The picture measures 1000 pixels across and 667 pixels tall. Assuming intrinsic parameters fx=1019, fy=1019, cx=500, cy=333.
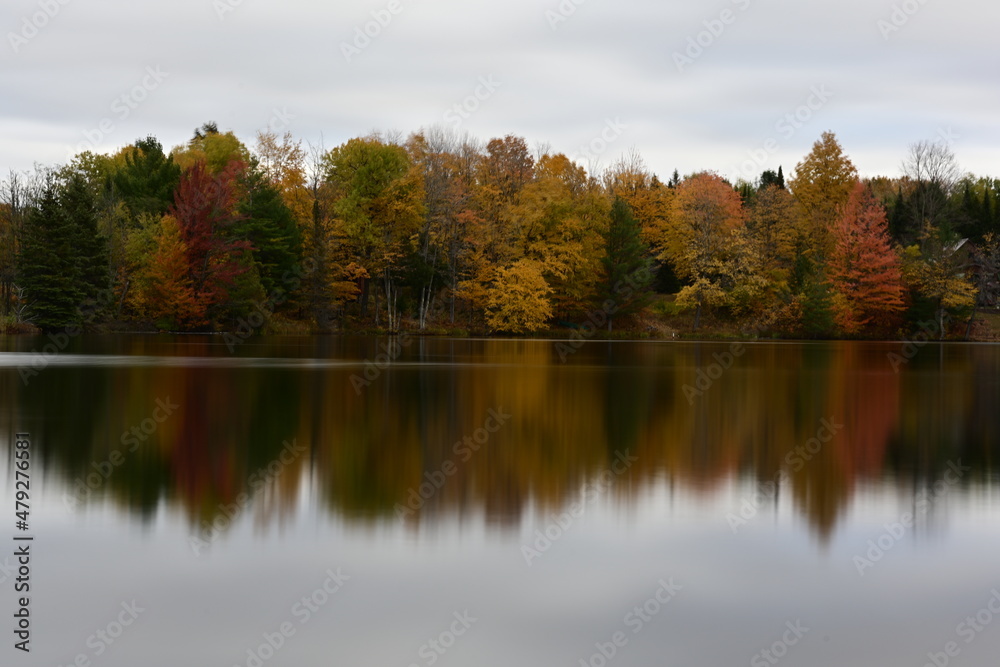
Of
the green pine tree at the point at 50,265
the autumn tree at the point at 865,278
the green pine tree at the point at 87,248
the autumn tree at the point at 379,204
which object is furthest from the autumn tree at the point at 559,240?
the green pine tree at the point at 50,265

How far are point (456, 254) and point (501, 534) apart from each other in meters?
66.4

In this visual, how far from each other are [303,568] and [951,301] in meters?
77.3

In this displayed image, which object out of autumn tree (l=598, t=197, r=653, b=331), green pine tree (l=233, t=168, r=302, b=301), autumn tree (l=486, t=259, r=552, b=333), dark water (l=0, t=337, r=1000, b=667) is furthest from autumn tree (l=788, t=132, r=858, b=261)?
dark water (l=0, t=337, r=1000, b=667)

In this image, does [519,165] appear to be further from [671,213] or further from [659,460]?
[659,460]

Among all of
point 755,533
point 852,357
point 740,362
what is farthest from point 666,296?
point 755,533

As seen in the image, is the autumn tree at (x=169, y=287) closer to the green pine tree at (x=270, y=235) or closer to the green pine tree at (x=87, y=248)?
the green pine tree at (x=87, y=248)

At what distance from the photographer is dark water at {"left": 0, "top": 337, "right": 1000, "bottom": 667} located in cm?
679

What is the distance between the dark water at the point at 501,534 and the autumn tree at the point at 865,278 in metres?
57.7

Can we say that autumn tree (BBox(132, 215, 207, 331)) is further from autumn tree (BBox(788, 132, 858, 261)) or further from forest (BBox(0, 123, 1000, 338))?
autumn tree (BBox(788, 132, 858, 261))

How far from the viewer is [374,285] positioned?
78.7 metres

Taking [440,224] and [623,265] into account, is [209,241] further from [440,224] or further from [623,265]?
[623,265]

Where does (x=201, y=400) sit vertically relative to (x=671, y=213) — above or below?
below

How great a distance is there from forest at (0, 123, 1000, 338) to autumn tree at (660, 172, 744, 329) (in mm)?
176

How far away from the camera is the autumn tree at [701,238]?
78375 millimetres
